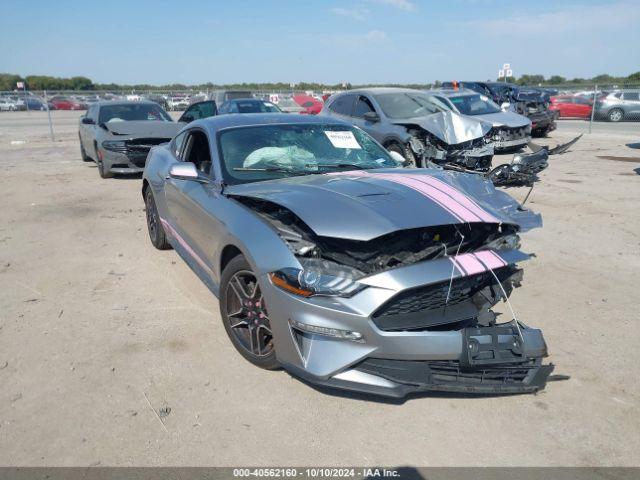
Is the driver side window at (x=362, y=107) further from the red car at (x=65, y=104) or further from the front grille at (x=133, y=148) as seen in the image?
the red car at (x=65, y=104)

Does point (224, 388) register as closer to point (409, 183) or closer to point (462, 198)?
point (409, 183)

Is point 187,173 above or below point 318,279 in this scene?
above

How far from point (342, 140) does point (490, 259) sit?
2.00 meters

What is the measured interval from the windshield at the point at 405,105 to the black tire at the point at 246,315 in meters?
7.18

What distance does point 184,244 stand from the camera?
4.65 meters

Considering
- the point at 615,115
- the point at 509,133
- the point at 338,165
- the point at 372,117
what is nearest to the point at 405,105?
the point at 372,117

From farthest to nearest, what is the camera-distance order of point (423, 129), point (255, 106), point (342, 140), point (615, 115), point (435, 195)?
point (615, 115)
point (255, 106)
point (423, 129)
point (342, 140)
point (435, 195)

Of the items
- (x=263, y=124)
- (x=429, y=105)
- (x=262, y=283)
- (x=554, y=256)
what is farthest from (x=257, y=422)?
(x=429, y=105)

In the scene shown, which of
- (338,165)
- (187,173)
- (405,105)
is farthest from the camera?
(405,105)

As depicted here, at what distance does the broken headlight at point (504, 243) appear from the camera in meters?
3.28

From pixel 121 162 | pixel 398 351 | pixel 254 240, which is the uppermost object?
pixel 254 240

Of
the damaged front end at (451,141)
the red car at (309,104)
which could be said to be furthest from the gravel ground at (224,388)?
the red car at (309,104)

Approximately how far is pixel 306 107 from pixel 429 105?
13756 millimetres

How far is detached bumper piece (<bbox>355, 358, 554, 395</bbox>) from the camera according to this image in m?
2.72
